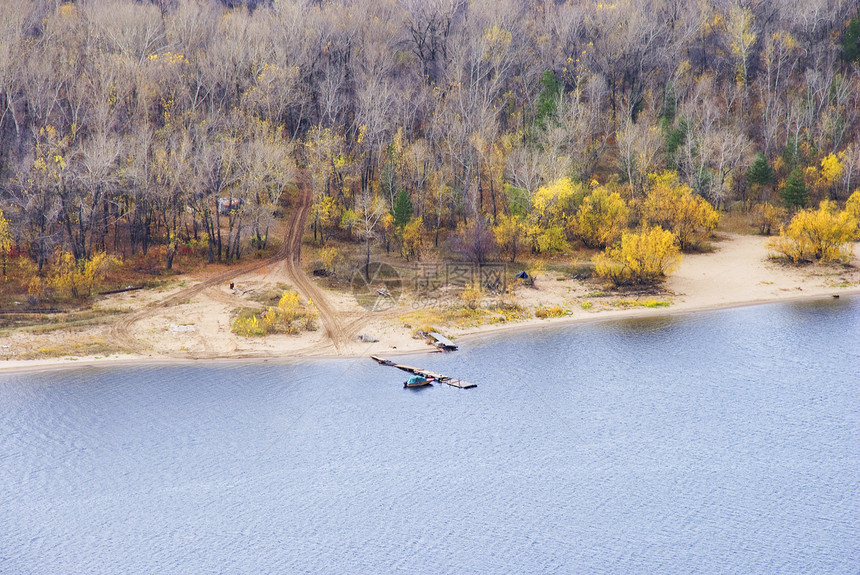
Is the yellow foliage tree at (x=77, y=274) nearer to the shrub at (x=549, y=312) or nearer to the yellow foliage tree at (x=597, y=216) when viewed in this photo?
the shrub at (x=549, y=312)

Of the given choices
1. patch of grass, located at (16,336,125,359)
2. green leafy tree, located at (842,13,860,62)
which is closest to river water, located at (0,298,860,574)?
patch of grass, located at (16,336,125,359)

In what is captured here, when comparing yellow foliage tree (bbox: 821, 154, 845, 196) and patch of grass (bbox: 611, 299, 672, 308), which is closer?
patch of grass (bbox: 611, 299, 672, 308)

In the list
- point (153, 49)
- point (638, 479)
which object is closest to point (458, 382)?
point (638, 479)

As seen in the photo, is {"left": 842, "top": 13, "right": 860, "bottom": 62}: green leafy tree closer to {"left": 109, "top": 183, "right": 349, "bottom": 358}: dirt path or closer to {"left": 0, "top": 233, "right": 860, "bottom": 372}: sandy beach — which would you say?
{"left": 0, "top": 233, "right": 860, "bottom": 372}: sandy beach

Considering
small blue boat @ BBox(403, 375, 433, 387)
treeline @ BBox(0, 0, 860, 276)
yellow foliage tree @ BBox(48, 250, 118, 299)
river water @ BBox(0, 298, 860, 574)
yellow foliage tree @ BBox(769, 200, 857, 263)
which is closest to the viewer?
river water @ BBox(0, 298, 860, 574)

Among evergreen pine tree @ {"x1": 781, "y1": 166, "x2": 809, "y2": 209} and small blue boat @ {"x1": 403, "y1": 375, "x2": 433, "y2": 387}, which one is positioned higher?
evergreen pine tree @ {"x1": 781, "y1": 166, "x2": 809, "y2": 209}

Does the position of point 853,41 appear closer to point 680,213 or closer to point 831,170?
point 831,170
